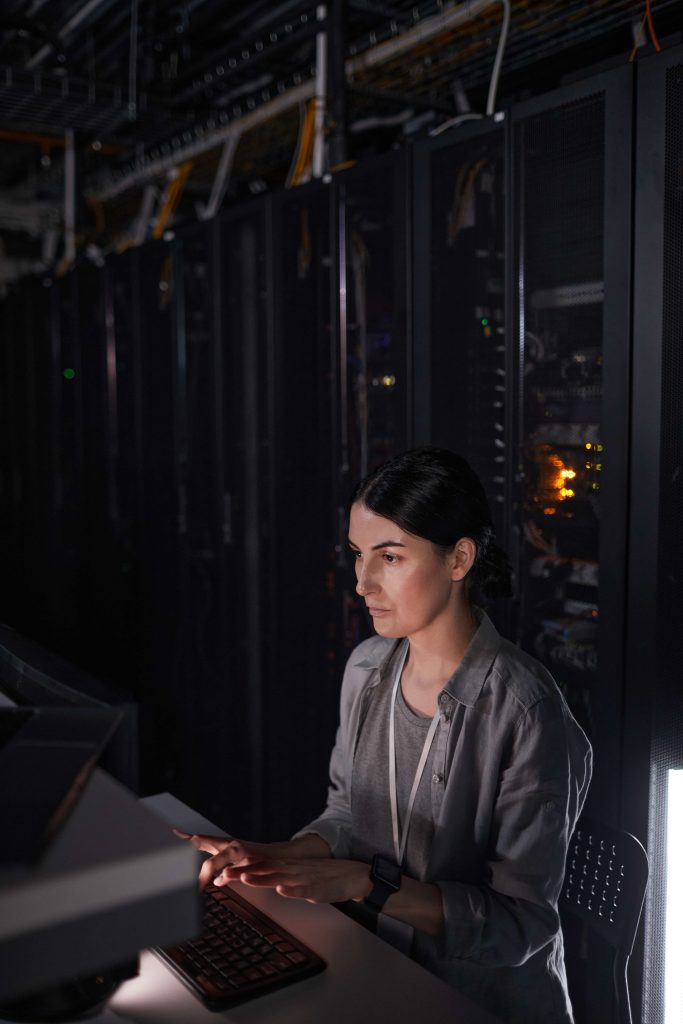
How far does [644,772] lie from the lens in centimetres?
171

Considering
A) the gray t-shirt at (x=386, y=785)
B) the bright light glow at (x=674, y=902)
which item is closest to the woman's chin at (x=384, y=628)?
the gray t-shirt at (x=386, y=785)

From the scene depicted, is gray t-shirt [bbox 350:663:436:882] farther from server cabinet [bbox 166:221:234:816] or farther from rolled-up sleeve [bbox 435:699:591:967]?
server cabinet [bbox 166:221:234:816]

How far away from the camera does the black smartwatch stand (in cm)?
130

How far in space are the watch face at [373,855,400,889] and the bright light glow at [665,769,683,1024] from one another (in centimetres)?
64

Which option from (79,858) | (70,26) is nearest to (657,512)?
(79,858)

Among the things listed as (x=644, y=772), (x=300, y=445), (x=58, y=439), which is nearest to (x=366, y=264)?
(x=300, y=445)

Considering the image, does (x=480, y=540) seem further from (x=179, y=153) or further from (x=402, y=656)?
(x=179, y=153)

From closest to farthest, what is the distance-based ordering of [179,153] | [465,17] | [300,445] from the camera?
[465,17], [300,445], [179,153]

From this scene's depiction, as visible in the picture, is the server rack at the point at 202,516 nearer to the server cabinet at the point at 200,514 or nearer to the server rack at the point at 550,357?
the server cabinet at the point at 200,514

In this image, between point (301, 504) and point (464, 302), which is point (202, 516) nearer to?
point (301, 504)

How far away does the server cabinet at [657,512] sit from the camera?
162 cm

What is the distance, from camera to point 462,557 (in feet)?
5.12

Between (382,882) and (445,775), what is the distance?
22 cm

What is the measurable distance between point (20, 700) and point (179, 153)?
3.48m
